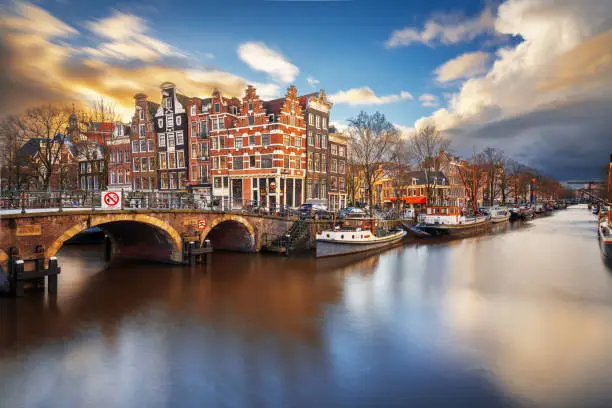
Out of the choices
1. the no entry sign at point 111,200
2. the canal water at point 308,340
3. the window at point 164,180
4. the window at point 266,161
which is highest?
the window at point 266,161

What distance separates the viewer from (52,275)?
15102 millimetres

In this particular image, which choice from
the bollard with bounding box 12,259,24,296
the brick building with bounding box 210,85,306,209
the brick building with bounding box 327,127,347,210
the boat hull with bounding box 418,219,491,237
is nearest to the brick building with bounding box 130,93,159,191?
the brick building with bounding box 210,85,306,209

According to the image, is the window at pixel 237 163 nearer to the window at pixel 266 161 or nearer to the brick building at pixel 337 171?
the window at pixel 266 161

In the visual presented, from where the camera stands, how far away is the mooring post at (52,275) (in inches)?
585

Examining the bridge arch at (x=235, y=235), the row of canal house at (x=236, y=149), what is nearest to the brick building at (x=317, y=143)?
the row of canal house at (x=236, y=149)

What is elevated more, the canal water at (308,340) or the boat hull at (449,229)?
the boat hull at (449,229)

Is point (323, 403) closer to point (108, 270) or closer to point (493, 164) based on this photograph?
point (108, 270)

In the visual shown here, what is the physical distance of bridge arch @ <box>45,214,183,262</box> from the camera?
18.8m

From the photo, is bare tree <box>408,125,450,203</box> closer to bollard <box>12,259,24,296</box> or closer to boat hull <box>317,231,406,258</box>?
boat hull <box>317,231,406,258</box>

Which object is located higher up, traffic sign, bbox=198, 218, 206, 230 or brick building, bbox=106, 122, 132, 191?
brick building, bbox=106, 122, 132, 191

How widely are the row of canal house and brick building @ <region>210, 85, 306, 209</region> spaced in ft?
0.32

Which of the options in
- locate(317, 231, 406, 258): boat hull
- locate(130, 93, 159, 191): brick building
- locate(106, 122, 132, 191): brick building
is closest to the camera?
locate(317, 231, 406, 258): boat hull

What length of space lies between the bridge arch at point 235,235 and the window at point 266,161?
9.97 meters

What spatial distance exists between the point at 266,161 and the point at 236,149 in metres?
4.18
